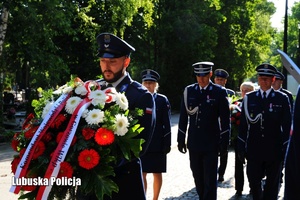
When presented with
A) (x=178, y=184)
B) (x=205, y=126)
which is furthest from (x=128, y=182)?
(x=178, y=184)

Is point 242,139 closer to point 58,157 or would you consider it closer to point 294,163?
point 58,157

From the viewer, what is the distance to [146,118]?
141 inches

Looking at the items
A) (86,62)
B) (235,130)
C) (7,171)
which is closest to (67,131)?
(235,130)

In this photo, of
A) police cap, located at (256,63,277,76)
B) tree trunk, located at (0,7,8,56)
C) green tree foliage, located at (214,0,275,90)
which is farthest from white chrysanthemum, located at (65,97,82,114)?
green tree foliage, located at (214,0,275,90)


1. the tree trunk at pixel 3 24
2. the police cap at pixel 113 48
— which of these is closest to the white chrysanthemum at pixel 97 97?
the police cap at pixel 113 48

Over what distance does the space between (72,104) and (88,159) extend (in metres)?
0.46

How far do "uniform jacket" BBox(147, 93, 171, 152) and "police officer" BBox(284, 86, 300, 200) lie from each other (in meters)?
5.02

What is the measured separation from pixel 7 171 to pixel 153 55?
996 inches

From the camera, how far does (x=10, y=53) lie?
1689 cm

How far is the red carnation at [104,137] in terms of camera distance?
3041 mm

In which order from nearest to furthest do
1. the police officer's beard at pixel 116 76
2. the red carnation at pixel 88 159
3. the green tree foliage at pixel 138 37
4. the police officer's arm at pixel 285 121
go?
the red carnation at pixel 88 159, the police officer's beard at pixel 116 76, the police officer's arm at pixel 285 121, the green tree foliage at pixel 138 37

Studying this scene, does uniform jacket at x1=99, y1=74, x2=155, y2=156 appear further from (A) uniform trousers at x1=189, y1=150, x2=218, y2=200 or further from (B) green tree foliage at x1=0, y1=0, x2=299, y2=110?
(B) green tree foliage at x1=0, y1=0, x2=299, y2=110

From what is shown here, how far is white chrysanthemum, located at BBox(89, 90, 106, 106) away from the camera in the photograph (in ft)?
10.6

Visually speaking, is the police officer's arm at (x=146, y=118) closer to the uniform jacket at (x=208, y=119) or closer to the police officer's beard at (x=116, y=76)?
the police officer's beard at (x=116, y=76)
